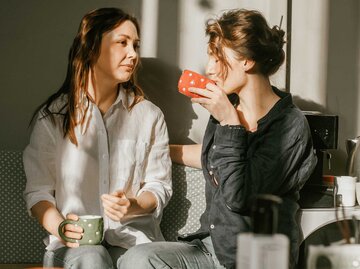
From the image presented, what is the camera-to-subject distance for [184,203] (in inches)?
96.7

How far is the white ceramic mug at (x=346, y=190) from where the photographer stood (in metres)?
2.24

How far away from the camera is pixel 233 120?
2004 mm

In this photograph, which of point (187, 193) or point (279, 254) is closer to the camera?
point (279, 254)

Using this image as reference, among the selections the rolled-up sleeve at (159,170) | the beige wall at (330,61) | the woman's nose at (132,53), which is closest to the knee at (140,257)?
the rolled-up sleeve at (159,170)

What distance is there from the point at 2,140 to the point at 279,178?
115 cm

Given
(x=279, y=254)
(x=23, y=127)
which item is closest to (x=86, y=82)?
(x=23, y=127)

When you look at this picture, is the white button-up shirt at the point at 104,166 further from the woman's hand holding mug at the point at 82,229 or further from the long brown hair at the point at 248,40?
the long brown hair at the point at 248,40

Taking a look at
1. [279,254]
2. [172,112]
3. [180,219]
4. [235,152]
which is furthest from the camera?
[172,112]

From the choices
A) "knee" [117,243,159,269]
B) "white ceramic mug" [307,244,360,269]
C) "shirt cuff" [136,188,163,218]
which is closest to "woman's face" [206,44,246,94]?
"shirt cuff" [136,188,163,218]

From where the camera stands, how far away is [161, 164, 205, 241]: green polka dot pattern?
2445mm

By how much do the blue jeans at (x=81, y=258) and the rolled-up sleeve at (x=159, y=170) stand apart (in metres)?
0.29

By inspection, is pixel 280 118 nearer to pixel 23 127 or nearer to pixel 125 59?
pixel 125 59

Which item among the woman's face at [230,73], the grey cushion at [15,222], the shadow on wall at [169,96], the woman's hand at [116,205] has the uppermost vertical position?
the woman's face at [230,73]

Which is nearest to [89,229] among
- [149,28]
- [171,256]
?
[171,256]
